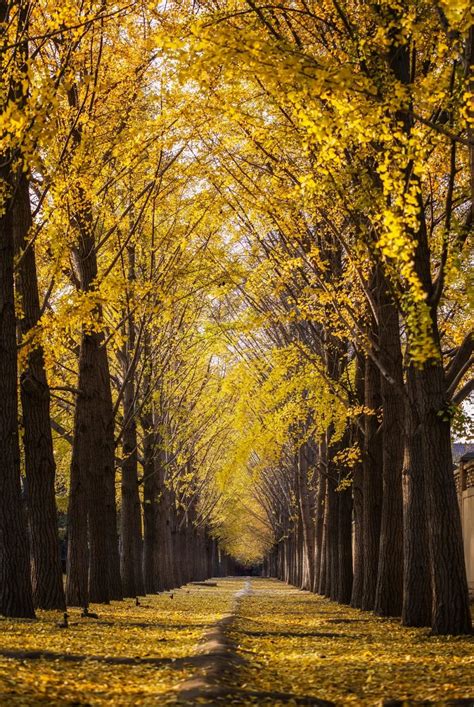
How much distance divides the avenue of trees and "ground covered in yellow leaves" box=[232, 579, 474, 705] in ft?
3.54

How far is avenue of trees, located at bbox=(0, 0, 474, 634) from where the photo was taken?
920 cm

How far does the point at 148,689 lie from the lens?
632 cm

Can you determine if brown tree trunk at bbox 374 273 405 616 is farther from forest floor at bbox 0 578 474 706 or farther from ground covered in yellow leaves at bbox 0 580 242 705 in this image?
ground covered in yellow leaves at bbox 0 580 242 705

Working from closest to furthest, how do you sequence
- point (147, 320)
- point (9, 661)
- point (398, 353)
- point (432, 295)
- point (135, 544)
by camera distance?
point (9, 661)
point (432, 295)
point (398, 353)
point (147, 320)
point (135, 544)

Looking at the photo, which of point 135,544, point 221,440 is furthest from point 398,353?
point 221,440

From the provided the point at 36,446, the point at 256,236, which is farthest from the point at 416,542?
the point at 256,236

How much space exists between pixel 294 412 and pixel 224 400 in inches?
702

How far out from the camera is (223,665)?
23.8 ft

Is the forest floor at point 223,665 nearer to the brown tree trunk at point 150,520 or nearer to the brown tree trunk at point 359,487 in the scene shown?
the brown tree trunk at point 359,487

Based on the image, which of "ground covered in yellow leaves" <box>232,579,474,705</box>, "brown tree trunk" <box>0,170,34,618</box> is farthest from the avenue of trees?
"ground covered in yellow leaves" <box>232,579,474,705</box>

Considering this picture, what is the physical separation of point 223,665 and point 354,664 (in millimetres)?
1606

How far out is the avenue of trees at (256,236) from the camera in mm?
9195

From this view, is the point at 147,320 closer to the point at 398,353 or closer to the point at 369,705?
the point at 398,353

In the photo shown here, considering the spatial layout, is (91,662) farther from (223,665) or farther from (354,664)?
(354,664)
